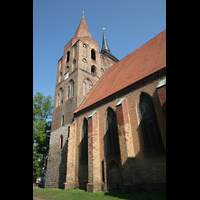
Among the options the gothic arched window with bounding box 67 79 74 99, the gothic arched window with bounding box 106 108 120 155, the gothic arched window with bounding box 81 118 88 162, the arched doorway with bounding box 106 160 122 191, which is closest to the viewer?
the arched doorway with bounding box 106 160 122 191

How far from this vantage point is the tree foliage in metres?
19.6

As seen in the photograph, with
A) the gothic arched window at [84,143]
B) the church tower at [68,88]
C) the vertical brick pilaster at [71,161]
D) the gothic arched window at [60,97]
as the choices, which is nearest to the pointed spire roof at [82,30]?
the church tower at [68,88]

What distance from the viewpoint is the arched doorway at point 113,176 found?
1025 centimetres

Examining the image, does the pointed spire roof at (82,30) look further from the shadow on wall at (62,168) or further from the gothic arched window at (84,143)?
the shadow on wall at (62,168)

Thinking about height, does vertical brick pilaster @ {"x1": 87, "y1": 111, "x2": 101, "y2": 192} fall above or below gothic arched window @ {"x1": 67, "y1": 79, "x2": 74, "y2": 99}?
below

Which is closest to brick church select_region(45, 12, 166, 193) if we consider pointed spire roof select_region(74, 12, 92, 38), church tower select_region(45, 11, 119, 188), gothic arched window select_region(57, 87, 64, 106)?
church tower select_region(45, 11, 119, 188)

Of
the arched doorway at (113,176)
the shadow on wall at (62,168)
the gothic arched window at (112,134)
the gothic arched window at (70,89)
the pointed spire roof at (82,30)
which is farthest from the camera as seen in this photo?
the pointed spire roof at (82,30)

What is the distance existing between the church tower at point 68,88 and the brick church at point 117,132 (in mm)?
101

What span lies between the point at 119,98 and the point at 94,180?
6.43 metres

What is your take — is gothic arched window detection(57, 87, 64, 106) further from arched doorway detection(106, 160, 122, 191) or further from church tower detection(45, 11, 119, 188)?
arched doorway detection(106, 160, 122, 191)

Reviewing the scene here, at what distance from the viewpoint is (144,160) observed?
9.02 m

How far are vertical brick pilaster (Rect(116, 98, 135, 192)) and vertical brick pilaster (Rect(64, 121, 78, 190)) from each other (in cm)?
654

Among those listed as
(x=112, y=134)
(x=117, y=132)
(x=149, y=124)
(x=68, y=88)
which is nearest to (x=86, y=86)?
(x=68, y=88)

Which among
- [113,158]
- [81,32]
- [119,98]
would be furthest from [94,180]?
[81,32]
